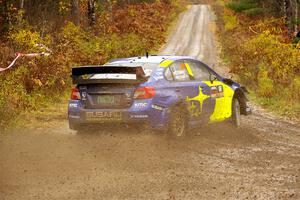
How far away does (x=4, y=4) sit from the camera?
76.6 ft

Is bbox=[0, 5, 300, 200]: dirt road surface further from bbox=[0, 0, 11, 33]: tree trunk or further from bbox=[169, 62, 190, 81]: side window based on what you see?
bbox=[0, 0, 11, 33]: tree trunk

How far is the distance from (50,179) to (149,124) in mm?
2412

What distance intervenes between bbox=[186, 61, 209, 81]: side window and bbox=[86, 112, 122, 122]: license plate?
2.08 meters

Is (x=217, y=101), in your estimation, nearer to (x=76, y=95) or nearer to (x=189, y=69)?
(x=189, y=69)

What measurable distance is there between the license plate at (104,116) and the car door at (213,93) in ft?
6.43

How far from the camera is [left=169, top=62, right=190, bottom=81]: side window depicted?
9.92 m

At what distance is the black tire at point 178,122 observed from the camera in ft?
30.7

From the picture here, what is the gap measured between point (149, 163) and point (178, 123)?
171 centimetres

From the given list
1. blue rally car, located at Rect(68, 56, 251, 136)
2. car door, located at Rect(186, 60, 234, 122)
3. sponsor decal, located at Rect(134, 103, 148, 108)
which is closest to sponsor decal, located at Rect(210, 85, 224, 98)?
Answer: car door, located at Rect(186, 60, 234, 122)

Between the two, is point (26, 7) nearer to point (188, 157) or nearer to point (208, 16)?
point (188, 157)

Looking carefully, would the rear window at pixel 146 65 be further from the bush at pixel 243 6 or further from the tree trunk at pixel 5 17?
the bush at pixel 243 6

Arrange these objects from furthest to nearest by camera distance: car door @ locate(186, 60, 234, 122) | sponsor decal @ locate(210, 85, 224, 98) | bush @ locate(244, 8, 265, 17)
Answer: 1. bush @ locate(244, 8, 265, 17)
2. sponsor decal @ locate(210, 85, 224, 98)
3. car door @ locate(186, 60, 234, 122)

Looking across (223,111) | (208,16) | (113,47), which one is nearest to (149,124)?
(223,111)

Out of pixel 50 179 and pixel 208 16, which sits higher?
pixel 208 16
